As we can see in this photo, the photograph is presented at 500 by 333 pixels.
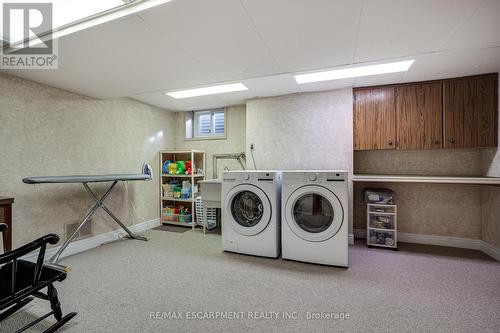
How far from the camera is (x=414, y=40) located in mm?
1761

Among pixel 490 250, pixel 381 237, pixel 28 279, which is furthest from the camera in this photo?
pixel 381 237

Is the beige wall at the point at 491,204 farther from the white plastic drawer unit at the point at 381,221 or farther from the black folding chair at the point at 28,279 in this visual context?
the black folding chair at the point at 28,279

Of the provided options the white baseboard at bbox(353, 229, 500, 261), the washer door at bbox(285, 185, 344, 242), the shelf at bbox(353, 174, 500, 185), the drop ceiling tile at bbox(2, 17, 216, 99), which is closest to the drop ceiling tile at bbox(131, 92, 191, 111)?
the drop ceiling tile at bbox(2, 17, 216, 99)

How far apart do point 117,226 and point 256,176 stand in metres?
2.32

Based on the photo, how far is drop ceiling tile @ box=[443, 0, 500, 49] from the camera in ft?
4.63

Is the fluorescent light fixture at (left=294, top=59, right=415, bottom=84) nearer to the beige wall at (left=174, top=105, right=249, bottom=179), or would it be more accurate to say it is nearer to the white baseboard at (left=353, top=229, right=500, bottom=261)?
the beige wall at (left=174, top=105, right=249, bottom=179)

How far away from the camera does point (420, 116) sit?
2811 millimetres

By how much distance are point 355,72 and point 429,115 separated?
45.2 inches

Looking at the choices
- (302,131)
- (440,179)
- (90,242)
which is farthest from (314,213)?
(90,242)

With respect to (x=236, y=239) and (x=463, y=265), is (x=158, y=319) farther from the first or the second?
(x=463, y=265)

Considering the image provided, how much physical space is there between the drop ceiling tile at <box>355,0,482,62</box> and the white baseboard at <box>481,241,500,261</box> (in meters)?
2.40

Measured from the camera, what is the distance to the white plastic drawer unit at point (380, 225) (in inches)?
112

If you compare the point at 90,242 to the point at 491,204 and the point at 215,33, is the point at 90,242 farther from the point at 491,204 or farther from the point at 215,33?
the point at 491,204

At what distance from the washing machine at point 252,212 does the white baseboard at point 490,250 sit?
8.02 feet
